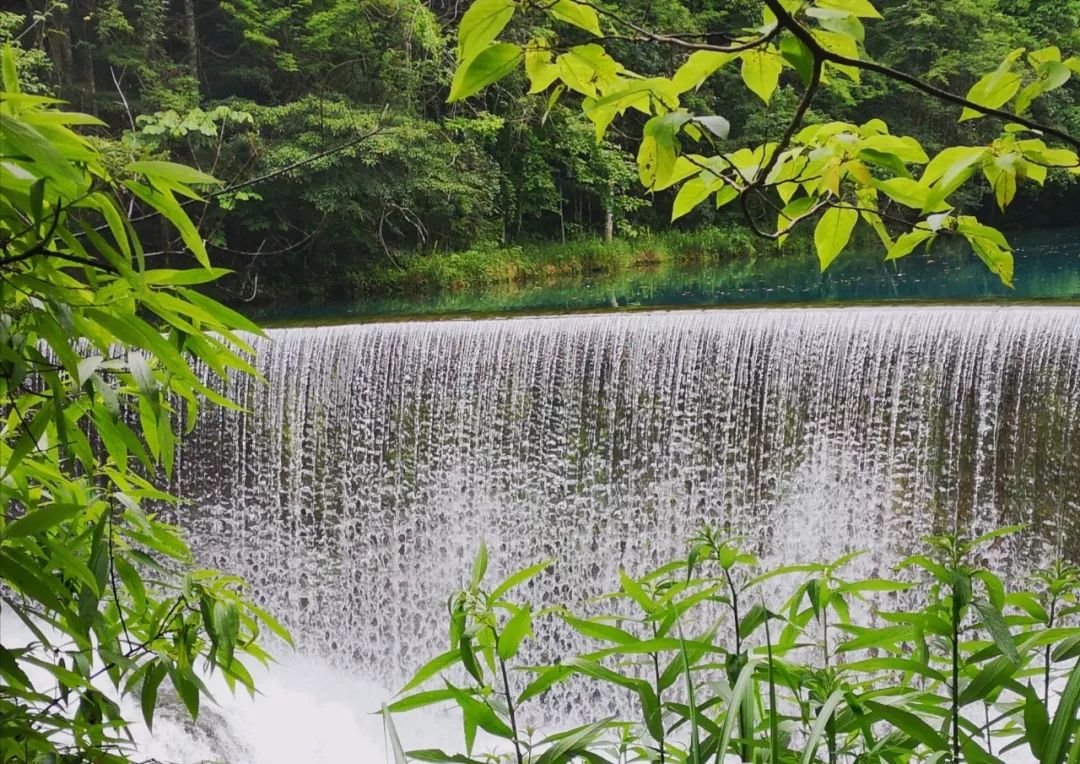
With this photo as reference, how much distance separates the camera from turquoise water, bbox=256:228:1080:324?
1056 cm

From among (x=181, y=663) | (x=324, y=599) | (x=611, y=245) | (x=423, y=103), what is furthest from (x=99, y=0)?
(x=181, y=663)

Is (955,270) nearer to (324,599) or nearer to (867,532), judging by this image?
(867,532)

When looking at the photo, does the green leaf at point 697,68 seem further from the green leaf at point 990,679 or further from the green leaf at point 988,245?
the green leaf at point 990,679

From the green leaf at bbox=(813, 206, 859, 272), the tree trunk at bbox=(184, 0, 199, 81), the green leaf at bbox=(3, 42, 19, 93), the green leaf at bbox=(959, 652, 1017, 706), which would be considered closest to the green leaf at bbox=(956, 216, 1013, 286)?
the green leaf at bbox=(813, 206, 859, 272)

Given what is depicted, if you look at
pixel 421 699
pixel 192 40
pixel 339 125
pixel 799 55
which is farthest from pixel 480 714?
pixel 192 40

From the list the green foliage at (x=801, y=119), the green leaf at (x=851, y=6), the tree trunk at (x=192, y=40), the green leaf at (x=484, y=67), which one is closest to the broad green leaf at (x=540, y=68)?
the green foliage at (x=801, y=119)

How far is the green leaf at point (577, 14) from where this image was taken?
73cm

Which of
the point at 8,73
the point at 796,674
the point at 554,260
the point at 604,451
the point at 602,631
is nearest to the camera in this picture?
the point at 8,73

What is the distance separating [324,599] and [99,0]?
970 centimetres

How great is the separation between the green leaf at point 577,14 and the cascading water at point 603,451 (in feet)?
15.6

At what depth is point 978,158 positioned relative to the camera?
0.73m

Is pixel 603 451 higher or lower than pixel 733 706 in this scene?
lower

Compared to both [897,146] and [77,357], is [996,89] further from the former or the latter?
[77,357]

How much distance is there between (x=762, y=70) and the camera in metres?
0.82
